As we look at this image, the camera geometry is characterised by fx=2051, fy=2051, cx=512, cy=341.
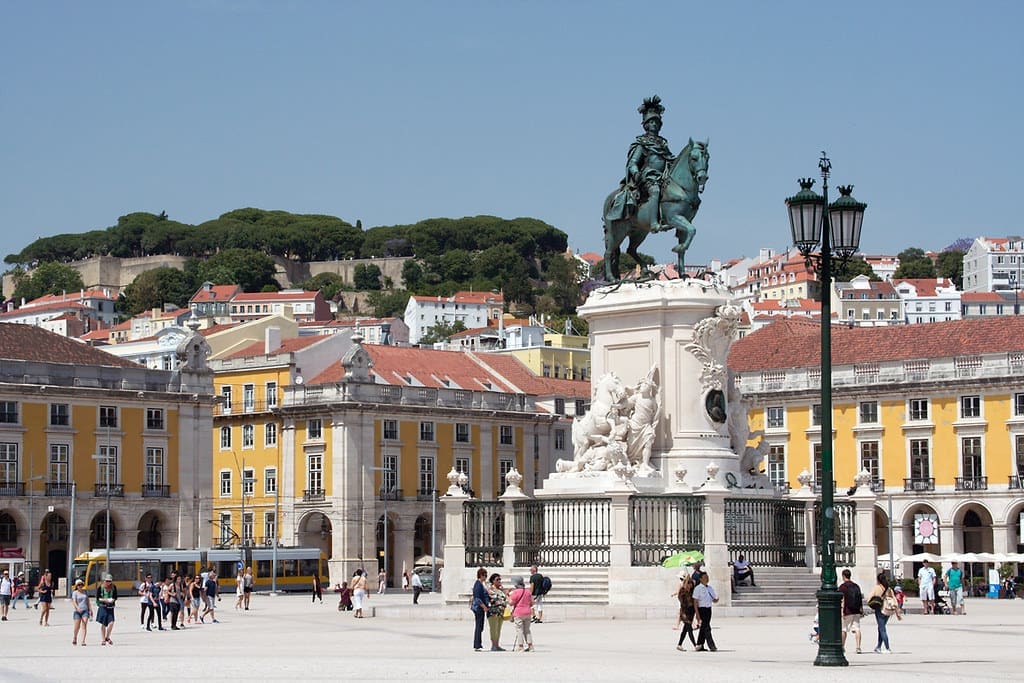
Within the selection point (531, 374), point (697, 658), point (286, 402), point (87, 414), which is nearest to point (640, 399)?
point (697, 658)

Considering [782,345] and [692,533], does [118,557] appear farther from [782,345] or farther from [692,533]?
[692,533]

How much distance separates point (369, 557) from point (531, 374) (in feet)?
65.8

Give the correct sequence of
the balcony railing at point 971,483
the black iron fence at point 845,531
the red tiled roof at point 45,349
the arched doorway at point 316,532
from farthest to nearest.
→ the arched doorway at point 316,532, the red tiled roof at point 45,349, the balcony railing at point 971,483, the black iron fence at point 845,531

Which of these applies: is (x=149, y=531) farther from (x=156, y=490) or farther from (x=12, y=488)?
(x=12, y=488)

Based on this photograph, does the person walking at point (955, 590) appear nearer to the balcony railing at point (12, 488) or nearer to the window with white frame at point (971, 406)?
the window with white frame at point (971, 406)

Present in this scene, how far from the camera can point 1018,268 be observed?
641 ft

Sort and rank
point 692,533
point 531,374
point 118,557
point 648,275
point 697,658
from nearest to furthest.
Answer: point 697,658 < point 692,533 < point 648,275 < point 118,557 < point 531,374

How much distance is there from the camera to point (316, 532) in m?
88.2

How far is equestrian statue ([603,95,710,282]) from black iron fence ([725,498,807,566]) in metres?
4.55

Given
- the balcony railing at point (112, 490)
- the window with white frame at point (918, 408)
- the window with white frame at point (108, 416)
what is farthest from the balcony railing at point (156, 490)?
the window with white frame at point (918, 408)

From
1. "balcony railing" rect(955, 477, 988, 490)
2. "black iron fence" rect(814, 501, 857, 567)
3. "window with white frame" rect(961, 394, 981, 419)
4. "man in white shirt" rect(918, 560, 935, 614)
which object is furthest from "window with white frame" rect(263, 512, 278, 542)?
"black iron fence" rect(814, 501, 857, 567)

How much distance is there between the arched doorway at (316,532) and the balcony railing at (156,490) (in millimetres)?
7576

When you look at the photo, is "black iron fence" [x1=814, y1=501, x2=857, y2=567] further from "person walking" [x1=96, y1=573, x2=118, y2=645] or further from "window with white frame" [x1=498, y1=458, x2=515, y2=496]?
"window with white frame" [x1=498, y1=458, x2=515, y2=496]

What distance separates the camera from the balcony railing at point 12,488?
253 ft
